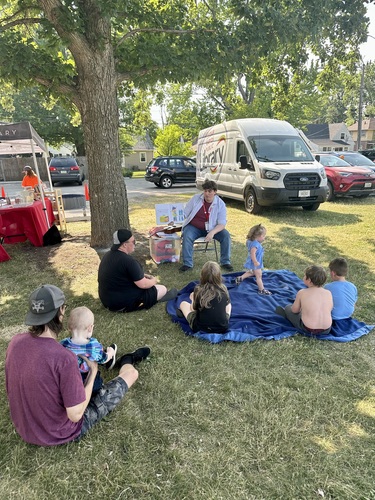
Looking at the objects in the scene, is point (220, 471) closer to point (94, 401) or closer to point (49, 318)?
point (94, 401)

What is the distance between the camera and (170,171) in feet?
60.2

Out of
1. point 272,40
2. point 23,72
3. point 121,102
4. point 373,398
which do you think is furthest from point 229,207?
point 121,102

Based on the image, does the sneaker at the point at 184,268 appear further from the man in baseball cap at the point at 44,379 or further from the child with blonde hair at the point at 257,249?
the man in baseball cap at the point at 44,379

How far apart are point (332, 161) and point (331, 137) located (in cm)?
4545

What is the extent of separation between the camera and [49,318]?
193 cm

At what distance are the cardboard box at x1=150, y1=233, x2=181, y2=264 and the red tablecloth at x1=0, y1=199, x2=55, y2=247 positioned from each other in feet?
8.65

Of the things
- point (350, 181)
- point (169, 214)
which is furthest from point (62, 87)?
point (350, 181)

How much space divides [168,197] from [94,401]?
12.2 m

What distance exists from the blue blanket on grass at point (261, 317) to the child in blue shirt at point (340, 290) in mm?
132

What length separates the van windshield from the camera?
9391 mm

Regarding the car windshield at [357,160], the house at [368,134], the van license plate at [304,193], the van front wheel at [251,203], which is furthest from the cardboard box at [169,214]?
the house at [368,134]

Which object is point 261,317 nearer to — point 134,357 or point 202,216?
point 134,357

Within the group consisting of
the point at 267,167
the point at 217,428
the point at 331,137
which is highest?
the point at 331,137

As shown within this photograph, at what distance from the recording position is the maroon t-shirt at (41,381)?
1881 millimetres
